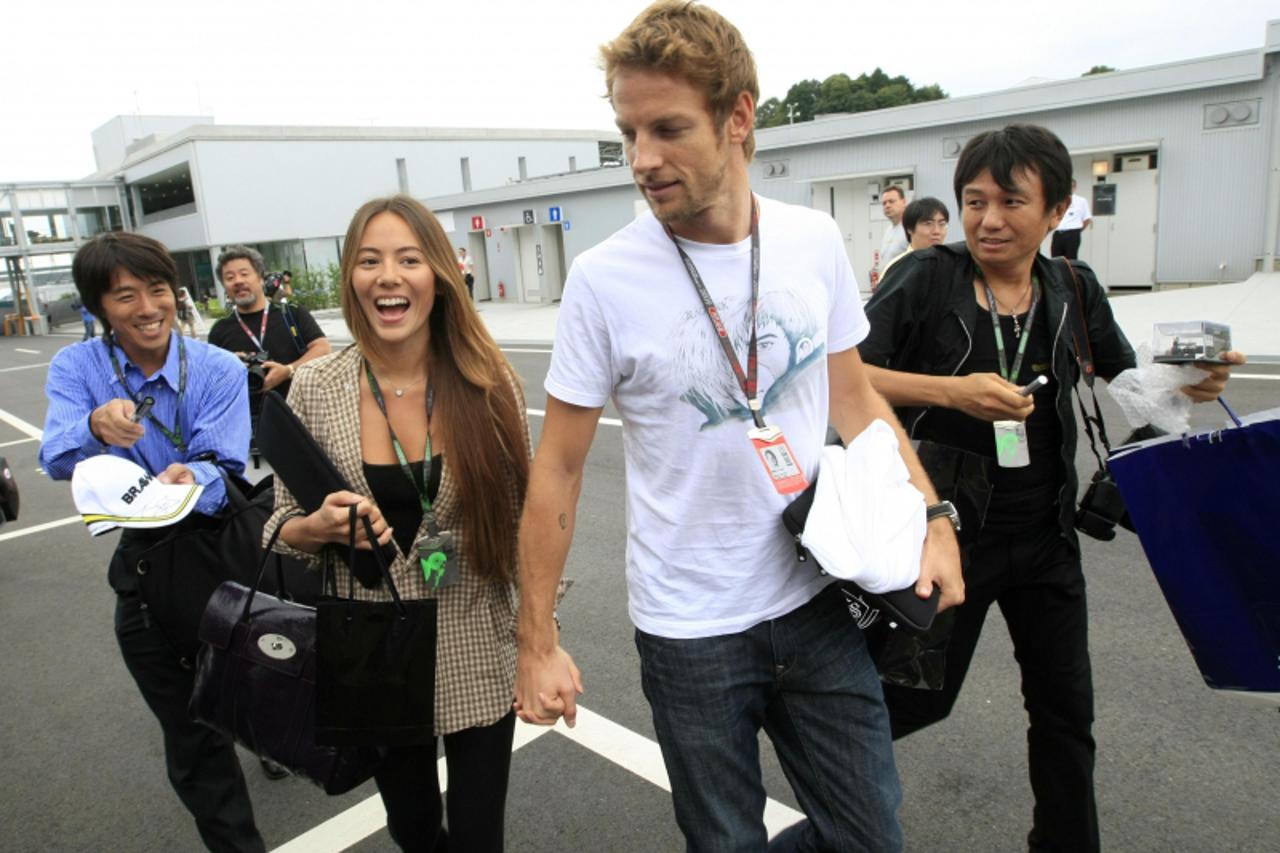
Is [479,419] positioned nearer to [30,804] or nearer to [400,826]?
[400,826]

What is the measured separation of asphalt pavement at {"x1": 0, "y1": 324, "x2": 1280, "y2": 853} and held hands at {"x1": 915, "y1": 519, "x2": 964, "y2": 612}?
128 cm

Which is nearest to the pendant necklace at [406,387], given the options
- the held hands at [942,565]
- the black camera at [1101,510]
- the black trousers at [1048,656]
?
the held hands at [942,565]

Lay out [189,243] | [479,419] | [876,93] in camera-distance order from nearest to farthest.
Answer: [479,419] < [189,243] < [876,93]

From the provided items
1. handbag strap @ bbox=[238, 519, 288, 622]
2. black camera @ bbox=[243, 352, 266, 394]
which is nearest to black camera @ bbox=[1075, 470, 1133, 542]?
handbag strap @ bbox=[238, 519, 288, 622]

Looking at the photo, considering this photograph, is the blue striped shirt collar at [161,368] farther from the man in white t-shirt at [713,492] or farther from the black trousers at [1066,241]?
the black trousers at [1066,241]

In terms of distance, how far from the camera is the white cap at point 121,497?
2.45 m

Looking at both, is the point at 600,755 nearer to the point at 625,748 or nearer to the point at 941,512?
the point at 625,748

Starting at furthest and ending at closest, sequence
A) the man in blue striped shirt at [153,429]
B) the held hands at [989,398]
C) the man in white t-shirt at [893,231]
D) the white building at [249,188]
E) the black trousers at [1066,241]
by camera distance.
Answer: the white building at [249,188] → the black trousers at [1066,241] → the man in white t-shirt at [893,231] → the man in blue striped shirt at [153,429] → the held hands at [989,398]

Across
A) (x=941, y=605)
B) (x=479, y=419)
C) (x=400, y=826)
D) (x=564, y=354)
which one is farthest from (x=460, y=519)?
(x=941, y=605)

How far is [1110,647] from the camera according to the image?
395 centimetres

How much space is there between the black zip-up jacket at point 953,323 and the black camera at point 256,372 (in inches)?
152

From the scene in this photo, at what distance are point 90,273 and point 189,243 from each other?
47.9m

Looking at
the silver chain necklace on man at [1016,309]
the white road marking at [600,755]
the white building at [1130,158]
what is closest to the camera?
the silver chain necklace on man at [1016,309]

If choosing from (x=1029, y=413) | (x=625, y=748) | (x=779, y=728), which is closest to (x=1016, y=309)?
(x=1029, y=413)
